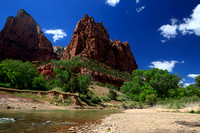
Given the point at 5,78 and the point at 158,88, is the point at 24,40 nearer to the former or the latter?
the point at 5,78

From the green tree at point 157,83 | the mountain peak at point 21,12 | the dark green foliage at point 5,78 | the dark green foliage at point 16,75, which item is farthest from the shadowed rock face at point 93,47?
the dark green foliage at point 5,78

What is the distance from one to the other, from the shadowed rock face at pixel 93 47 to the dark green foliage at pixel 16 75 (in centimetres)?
7049

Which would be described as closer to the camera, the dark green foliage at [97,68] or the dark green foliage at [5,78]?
the dark green foliage at [5,78]

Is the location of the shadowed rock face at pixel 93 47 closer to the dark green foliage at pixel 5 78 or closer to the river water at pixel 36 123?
the dark green foliage at pixel 5 78

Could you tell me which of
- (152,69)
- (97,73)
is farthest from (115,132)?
(97,73)

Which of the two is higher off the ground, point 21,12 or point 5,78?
point 21,12

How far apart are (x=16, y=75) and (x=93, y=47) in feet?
298

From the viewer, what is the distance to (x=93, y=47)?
124m

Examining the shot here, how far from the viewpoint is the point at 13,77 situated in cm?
3491

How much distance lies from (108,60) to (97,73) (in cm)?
4902

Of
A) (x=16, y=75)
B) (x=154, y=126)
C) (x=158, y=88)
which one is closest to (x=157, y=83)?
(x=158, y=88)

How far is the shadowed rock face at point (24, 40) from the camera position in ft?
453

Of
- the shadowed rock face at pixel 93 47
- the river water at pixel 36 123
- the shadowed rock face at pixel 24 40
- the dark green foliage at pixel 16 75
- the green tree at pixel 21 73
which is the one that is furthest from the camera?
the shadowed rock face at pixel 24 40

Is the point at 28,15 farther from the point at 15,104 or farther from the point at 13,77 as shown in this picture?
the point at 15,104
